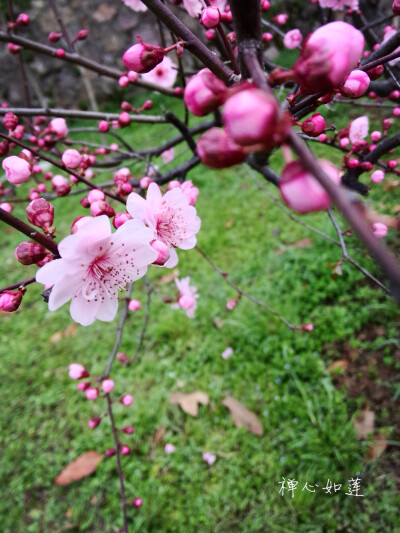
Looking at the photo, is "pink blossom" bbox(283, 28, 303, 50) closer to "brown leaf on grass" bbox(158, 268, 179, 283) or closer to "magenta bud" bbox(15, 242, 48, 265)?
"brown leaf on grass" bbox(158, 268, 179, 283)

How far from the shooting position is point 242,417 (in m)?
2.05

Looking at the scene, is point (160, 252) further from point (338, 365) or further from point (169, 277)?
point (169, 277)

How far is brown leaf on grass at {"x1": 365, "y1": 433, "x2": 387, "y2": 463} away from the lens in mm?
1726

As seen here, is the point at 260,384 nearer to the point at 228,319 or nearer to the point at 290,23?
the point at 228,319

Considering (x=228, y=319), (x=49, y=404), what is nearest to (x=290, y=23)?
(x=228, y=319)

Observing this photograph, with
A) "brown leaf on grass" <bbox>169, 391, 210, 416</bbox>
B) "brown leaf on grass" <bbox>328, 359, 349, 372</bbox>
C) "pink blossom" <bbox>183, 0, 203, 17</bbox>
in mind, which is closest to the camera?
"pink blossom" <bbox>183, 0, 203, 17</bbox>

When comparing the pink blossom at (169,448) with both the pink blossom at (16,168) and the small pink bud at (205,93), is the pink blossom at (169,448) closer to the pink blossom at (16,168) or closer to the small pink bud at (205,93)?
the pink blossom at (16,168)

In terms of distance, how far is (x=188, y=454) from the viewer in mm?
2027

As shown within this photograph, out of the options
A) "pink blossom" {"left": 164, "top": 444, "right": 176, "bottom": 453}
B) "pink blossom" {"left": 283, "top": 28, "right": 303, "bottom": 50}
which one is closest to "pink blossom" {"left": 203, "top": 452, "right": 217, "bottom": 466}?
"pink blossom" {"left": 164, "top": 444, "right": 176, "bottom": 453}

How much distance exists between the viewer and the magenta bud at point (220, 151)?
378 millimetres

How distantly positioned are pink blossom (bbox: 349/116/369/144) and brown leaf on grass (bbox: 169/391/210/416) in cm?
164

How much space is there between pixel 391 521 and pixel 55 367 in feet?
7.64

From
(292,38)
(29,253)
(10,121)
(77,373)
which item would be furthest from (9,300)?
(292,38)

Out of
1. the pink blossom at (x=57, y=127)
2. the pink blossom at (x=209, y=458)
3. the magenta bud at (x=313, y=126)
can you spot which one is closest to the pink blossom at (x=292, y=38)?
the pink blossom at (x=57, y=127)
